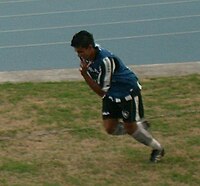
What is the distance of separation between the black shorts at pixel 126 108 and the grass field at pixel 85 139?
47 centimetres

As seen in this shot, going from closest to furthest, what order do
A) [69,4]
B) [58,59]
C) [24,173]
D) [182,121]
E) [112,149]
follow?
[24,173]
[112,149]
[182,121]
[58,59]
[69,4]

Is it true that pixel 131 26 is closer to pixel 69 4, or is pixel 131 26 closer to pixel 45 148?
pixel 69 4

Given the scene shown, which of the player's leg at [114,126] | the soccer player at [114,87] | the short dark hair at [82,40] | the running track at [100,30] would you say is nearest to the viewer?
the short dark hair at [82,40]

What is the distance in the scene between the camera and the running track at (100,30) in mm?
10406

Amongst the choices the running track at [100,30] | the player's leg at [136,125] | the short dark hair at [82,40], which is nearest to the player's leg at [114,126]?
the player's leg at [136,125]

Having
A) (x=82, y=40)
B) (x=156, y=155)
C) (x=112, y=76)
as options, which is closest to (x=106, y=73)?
(x=112, y=76)

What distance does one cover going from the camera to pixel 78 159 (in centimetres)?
588

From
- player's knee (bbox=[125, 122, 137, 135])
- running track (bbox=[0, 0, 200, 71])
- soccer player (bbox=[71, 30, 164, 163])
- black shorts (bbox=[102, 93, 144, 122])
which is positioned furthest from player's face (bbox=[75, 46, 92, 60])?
running track (bbox=[0, 0, 200, 71])

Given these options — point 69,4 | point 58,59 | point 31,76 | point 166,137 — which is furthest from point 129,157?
point 69,4

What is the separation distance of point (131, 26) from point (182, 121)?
17.4 ft

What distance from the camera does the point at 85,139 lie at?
6477 millimetres

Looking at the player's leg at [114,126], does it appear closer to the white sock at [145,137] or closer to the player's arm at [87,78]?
the white sock at [145,137]

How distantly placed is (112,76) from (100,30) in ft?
21.3

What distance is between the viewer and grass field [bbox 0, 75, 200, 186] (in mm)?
5453
